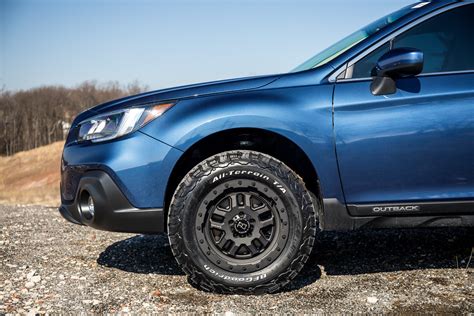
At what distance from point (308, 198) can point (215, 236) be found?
2.00 ft

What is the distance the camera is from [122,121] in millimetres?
2914

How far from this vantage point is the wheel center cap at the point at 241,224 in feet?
9.20

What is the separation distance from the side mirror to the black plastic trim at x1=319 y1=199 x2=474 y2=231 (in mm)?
756

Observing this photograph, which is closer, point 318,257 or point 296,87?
point 296,87

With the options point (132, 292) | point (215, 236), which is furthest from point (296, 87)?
point (132, 292)

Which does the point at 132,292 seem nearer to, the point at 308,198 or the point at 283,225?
the point at 283,225

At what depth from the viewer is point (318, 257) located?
3.76 meters

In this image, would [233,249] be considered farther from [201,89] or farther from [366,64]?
[366,64]

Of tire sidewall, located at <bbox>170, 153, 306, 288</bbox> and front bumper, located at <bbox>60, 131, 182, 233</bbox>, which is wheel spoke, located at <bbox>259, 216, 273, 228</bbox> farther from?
front bumper, located at <bbox>60, 131, 182, 233</bbox>

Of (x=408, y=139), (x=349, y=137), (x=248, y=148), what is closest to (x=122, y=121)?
(x=248, y=148)

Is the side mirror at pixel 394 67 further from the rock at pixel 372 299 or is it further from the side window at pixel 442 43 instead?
the rock at pixel 372 299

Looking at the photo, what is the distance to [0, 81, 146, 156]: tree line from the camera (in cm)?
5622

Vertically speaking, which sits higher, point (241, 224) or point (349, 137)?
point (349, 137)

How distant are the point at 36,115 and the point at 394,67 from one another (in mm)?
61351
